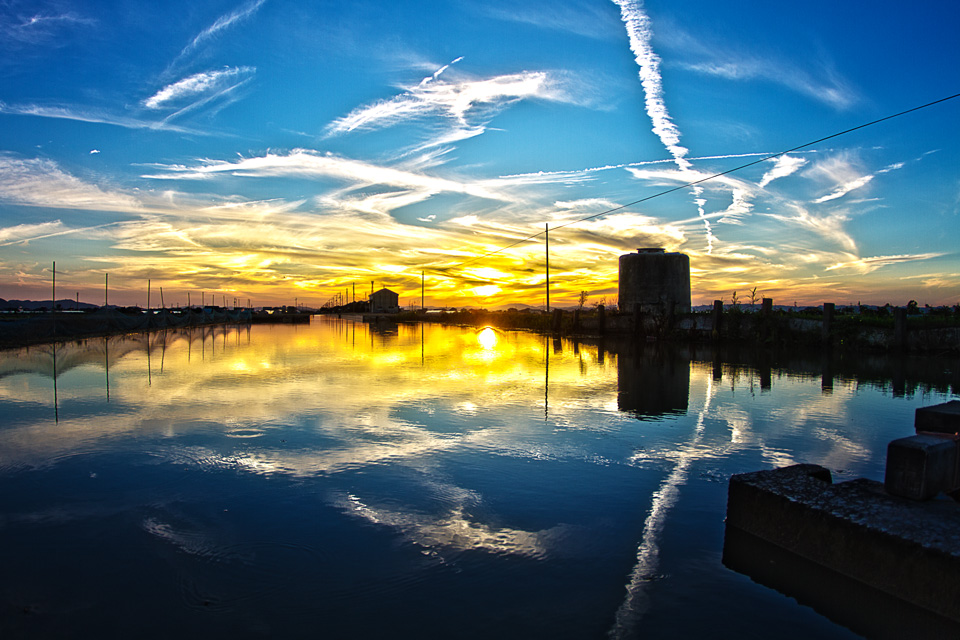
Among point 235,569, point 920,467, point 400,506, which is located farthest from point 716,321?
point 235,569

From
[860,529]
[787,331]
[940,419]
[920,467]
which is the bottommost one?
[860,529]

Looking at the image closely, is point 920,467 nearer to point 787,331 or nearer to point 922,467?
point 922,467

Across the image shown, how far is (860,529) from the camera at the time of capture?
3170mm

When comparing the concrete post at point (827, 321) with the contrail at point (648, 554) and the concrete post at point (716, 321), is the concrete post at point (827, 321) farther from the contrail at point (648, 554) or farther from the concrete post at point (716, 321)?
the contrail at point (648, 554)

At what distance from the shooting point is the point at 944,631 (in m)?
2.71

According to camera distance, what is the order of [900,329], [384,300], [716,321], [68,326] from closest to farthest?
[900,329]
[716,321]
[68,326]
[384,300]

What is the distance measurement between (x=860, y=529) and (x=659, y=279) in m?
24.7

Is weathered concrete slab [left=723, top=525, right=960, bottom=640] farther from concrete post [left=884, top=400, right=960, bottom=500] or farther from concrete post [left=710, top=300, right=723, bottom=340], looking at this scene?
concrete post [left=710, top=300, right=723, bottom=340]

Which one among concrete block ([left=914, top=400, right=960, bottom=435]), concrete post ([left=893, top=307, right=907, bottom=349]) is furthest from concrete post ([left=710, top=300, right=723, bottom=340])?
concrete block ([left=914, top=400, right=960, bottom=435])

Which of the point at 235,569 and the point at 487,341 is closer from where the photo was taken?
the point at 235,569

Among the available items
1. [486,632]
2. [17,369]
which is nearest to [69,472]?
[486,632]

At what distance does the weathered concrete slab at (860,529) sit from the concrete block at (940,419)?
1.02m

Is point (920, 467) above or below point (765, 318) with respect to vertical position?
below

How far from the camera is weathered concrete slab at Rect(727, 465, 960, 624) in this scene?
2848 mm
